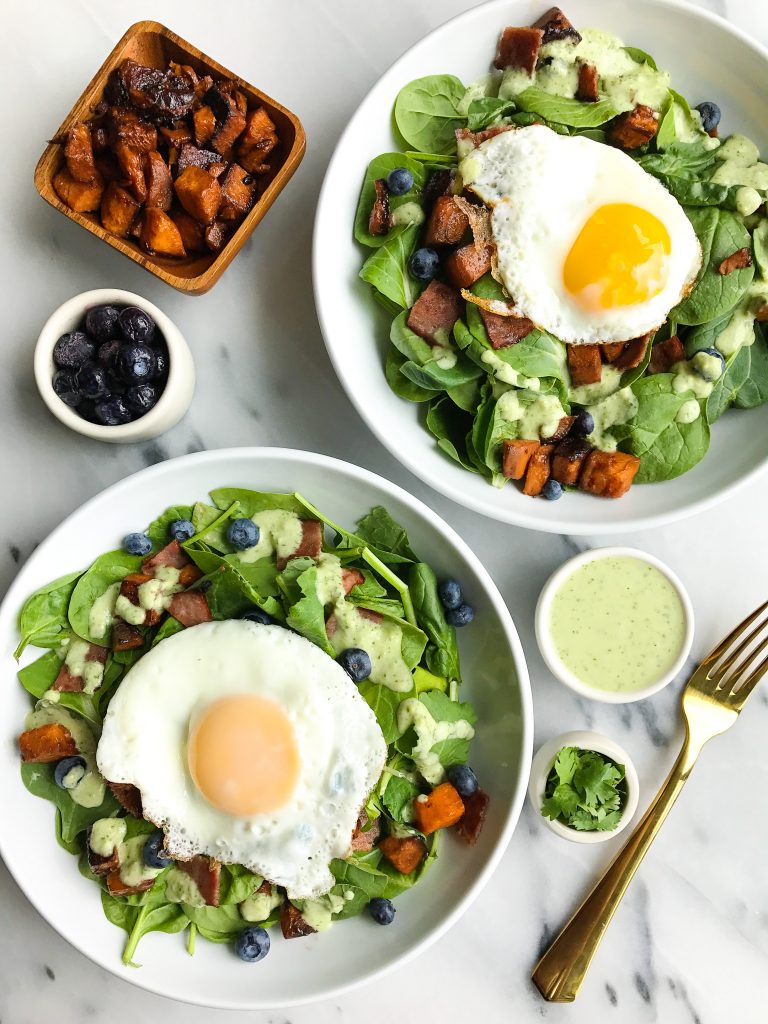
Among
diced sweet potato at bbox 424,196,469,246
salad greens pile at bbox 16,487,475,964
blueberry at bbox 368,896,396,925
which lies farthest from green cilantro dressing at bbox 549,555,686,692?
diced sweet potato at bbox 424,196,469,246

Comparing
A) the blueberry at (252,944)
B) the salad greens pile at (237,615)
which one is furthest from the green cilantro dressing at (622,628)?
the blueberry at (252,944)

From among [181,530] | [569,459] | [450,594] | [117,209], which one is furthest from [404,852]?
[117,209]

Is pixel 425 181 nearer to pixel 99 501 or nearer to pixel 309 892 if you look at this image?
pixel 99 501

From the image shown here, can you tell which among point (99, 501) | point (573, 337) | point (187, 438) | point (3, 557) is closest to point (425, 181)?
point (573, 337)

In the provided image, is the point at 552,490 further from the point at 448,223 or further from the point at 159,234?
the point at 159,234

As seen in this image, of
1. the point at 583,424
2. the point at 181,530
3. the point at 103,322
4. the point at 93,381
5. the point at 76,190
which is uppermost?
the point at 583,424
